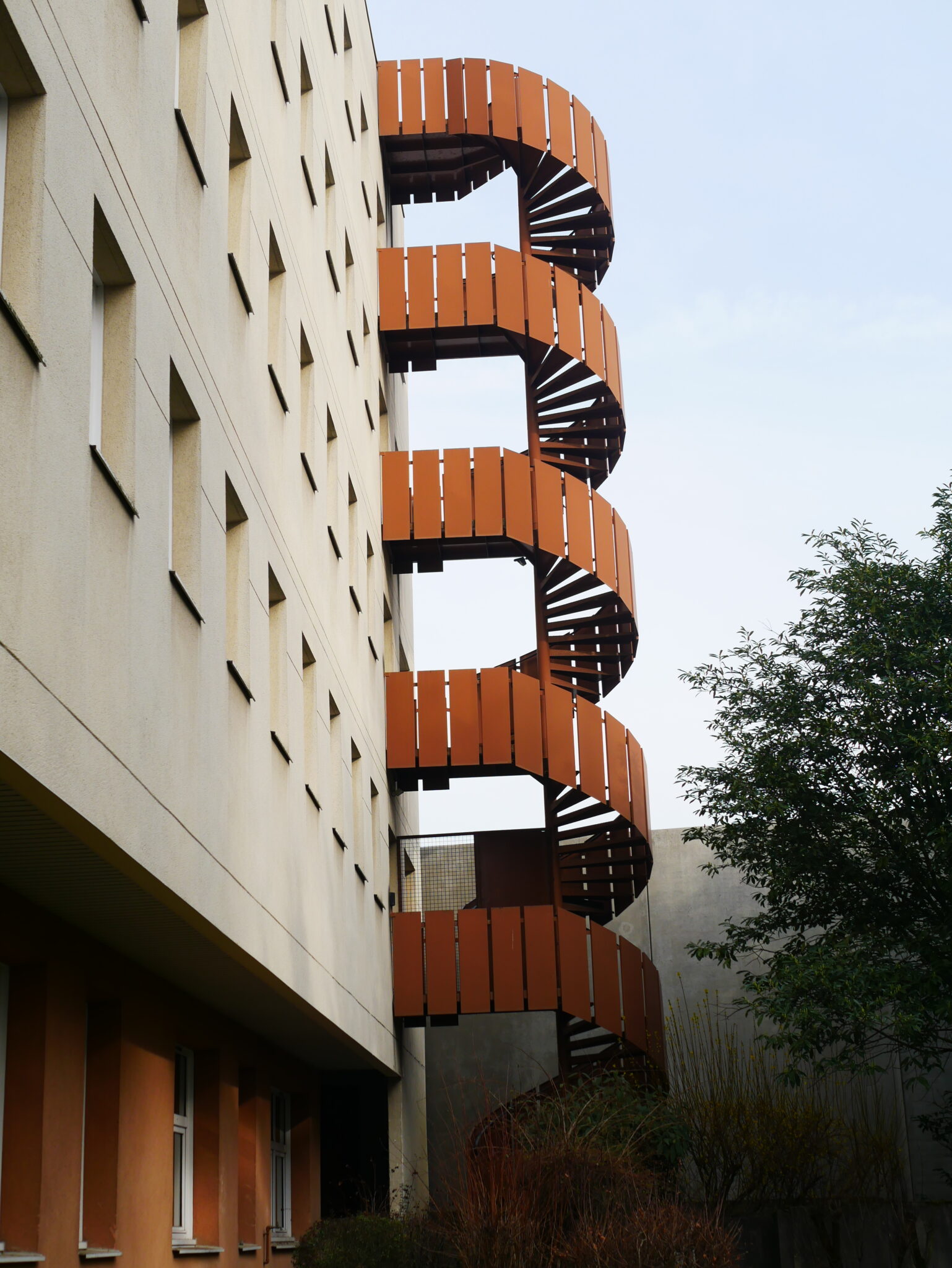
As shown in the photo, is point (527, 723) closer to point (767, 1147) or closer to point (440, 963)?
point (440, 963)

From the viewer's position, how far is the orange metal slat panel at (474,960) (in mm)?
19359

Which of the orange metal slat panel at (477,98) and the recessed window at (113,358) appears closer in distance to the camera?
the recessed window at (113,358)

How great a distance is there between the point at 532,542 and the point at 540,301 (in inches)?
159

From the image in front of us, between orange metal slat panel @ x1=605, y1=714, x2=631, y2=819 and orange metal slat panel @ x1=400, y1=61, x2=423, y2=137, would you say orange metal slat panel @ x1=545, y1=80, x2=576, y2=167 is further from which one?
orange metal slat panel @ x1=605, y1=714, x2=631, y2=819

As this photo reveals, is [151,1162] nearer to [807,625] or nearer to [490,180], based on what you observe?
[807,625]

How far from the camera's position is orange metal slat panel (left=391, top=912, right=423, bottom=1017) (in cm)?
1950

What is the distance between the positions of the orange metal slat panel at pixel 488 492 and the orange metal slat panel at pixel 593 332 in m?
2.70

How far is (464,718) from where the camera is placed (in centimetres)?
2061

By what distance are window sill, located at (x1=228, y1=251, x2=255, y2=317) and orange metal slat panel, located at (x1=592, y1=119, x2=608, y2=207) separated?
1460 centimetres

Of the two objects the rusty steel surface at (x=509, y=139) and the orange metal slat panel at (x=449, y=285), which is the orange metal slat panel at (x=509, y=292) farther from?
the rusty steel surface at (x=509, y=139)

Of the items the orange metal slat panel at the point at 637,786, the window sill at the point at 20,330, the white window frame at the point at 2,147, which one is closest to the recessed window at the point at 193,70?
the white window frame at the point at 2,147

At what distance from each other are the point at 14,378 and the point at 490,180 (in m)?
21.1

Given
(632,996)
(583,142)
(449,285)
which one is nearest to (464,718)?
(632,996)

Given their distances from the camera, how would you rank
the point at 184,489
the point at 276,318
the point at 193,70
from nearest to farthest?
the point at 184,489 → the point at 193,70 → the point at 276,318
